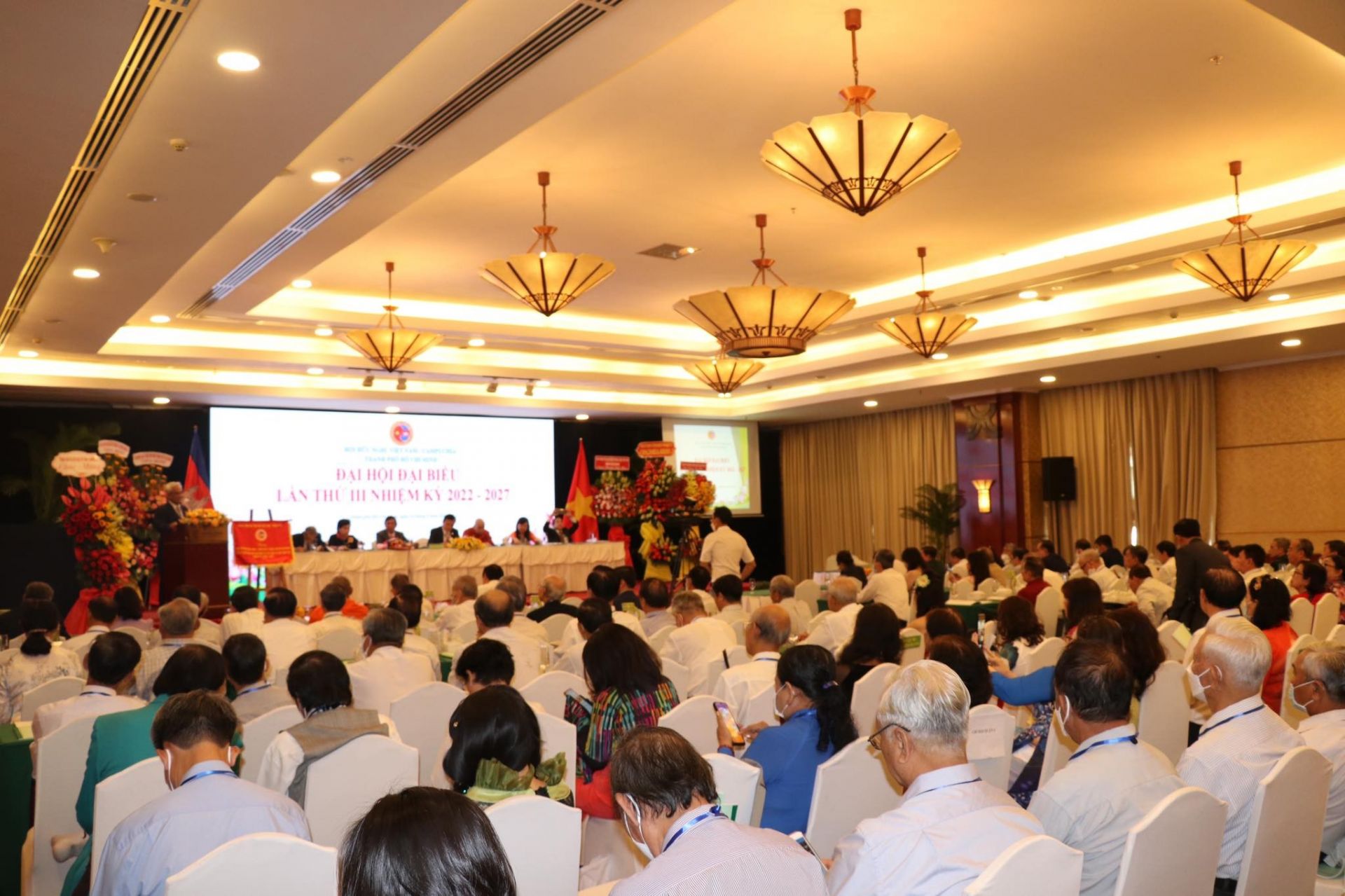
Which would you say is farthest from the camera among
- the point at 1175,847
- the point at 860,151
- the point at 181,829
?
the point at 860,151

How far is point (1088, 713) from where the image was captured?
119 inches

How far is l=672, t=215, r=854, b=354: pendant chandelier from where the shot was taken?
8086 mm

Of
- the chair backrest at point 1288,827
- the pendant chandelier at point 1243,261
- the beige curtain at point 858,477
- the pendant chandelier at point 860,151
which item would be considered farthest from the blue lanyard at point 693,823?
the beige curtain at point 858,477

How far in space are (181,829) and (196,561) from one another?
366 inches

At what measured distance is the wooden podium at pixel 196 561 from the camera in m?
11.2

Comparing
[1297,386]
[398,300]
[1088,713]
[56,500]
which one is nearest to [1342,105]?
[1088,713]

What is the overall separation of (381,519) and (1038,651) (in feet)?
38.9

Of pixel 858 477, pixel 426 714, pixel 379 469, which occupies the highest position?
pixel 379 469

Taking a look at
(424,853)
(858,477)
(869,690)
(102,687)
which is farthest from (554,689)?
(858,477)

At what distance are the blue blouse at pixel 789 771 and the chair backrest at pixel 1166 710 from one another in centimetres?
212

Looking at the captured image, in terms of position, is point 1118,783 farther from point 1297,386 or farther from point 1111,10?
point 1297,386

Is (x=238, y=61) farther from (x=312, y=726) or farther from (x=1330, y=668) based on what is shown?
(x=1330, y=668)

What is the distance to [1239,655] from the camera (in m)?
3.42

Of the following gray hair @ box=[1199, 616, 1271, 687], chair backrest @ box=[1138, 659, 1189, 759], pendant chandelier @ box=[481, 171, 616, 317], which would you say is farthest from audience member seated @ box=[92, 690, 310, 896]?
pendant chandelier @ box=[481, 171, 616, 317]
